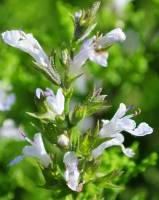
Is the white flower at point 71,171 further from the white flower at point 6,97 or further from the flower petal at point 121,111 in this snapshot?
the white flower at point 6,97

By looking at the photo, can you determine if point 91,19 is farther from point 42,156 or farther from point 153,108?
point 153,108

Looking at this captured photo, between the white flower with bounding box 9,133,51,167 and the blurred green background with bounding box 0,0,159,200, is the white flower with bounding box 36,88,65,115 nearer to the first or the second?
the white flower with bounding box 9,133,51,167

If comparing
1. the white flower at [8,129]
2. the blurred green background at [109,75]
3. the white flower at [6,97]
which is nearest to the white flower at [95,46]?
the white flower at [6,97]

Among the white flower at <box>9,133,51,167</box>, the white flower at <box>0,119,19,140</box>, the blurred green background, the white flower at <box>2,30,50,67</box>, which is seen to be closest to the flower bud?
the white flower at <box>9,133,51,167</box>

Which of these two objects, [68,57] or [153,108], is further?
[153,108]

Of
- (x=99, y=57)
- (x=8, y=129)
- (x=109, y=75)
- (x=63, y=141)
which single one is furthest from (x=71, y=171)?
(x=109, y=75)

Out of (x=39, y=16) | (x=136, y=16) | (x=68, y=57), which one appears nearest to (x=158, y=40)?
(x=136, y=16)

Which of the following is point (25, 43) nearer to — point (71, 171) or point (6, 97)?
point (71, 171)
